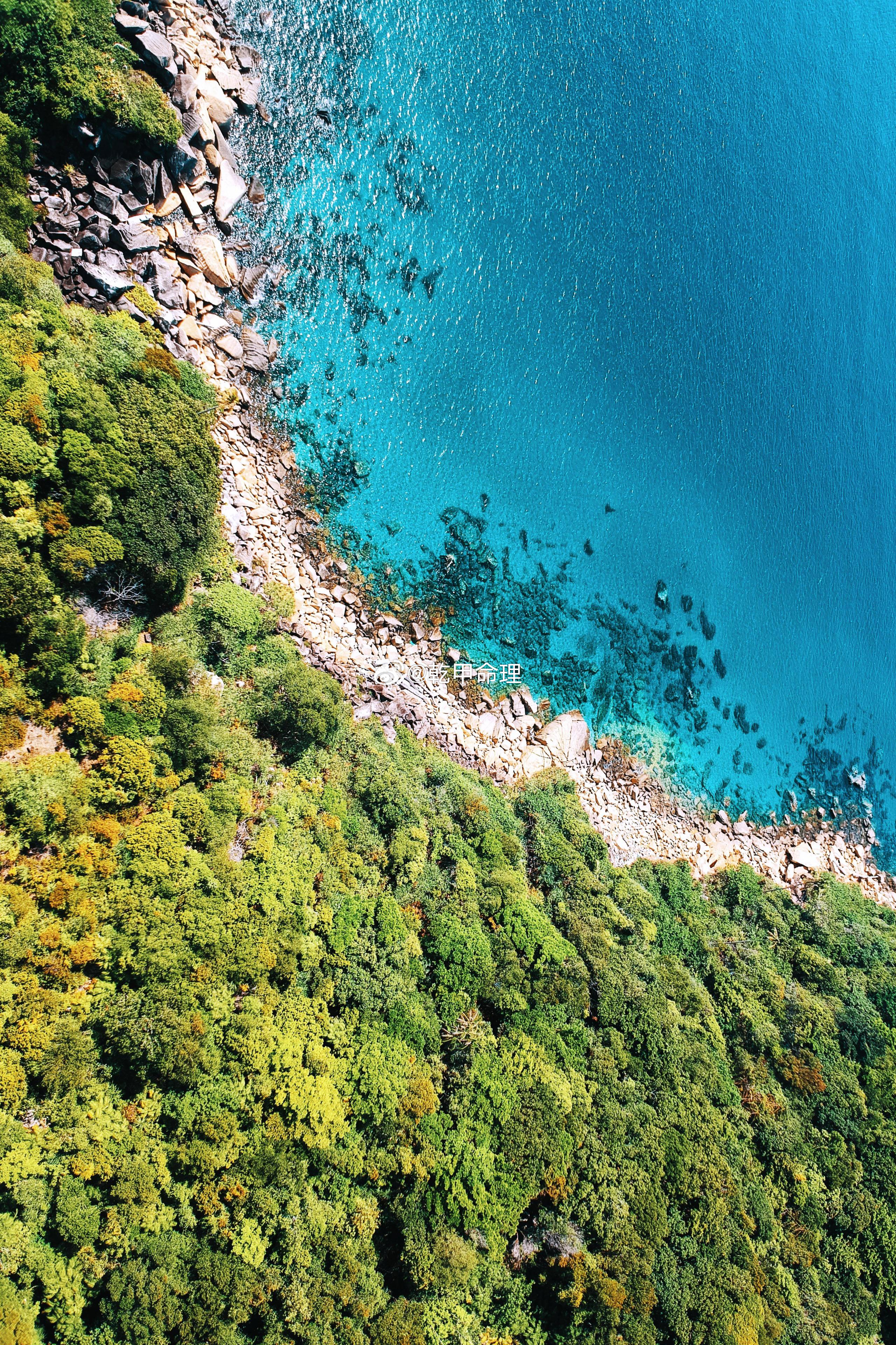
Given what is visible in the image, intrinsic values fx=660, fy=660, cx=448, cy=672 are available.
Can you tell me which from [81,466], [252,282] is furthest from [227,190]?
[81,466]

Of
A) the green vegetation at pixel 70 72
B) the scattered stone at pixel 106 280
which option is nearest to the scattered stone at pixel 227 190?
the green vegetation at pixel 70 72

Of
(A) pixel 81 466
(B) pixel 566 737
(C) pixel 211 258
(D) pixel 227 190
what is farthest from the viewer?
(B) pixel 566 737

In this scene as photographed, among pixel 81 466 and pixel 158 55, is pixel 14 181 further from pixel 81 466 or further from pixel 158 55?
pixel 81 466

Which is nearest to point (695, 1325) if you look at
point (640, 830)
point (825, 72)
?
point (640, 830)

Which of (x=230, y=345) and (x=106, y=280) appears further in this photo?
(x=230, y=345)

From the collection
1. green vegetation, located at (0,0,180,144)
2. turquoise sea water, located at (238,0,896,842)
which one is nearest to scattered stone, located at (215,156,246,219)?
turquoise sea water, located at (238,0,896,842)

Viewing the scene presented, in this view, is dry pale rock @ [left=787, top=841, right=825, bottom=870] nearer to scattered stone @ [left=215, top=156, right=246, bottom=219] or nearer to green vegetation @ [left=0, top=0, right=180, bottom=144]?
scattered stone @ [left=215, top=156, right=246, bottom=219]

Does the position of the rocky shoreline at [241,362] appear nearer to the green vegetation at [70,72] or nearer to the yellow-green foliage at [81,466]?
the green vegetation at [70,72]
